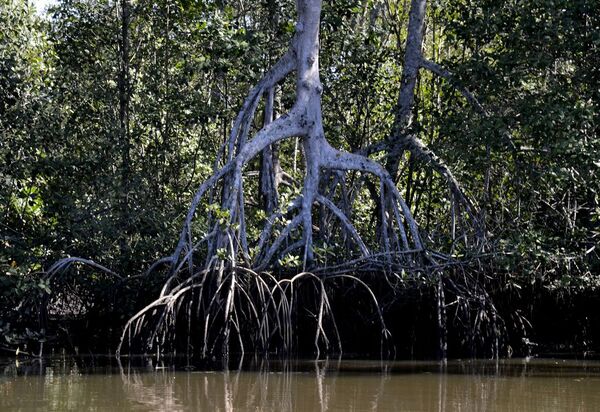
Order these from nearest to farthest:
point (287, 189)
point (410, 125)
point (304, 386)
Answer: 1. point (304, 386)
2. point (287, 189)
3. point (410, 125)

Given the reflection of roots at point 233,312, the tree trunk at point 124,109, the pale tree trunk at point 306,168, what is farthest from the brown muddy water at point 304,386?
the tree trunk at point 124,109

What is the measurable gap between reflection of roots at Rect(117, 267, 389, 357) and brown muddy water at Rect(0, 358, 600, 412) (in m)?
0.41

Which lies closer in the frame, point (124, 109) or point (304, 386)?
point (304, 386)

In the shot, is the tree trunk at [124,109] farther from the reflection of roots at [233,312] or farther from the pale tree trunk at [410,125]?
the pale tree trunk at [410,125]

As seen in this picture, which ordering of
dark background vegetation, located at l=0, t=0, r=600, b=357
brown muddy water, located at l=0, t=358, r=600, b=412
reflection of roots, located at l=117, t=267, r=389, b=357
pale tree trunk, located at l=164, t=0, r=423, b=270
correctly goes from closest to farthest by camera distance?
brown muddy water, located at l=0, t=358, r=600, b=412 → reflection of roots, located at l=117, t=267, r=389, b=357 → pale tree trunk, located at l=164, t=0, r=423, b=270 → dark background vegetation, located at l=0, t=0, r=600, b=357

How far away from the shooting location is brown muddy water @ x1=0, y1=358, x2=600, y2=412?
6641mm

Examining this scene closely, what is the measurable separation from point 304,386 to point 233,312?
2.24 meters

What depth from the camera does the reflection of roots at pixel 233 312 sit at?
947 cm

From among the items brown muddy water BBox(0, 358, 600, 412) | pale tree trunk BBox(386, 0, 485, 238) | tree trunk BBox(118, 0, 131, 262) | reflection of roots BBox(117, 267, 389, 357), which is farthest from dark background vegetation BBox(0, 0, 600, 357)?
brown muddy water BBox(0, 358, 600, 412)

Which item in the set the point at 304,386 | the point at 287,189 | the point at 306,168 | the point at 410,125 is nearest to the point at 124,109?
the point at 287,189

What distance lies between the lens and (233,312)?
966cm

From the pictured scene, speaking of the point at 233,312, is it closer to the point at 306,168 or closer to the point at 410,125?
the point at 306,168

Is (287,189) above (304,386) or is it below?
above

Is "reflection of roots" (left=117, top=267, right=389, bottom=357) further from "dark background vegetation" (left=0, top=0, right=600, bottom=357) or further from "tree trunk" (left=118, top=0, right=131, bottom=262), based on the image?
"tree trunk" (left=118, top=0, right=131, bottom=262)
